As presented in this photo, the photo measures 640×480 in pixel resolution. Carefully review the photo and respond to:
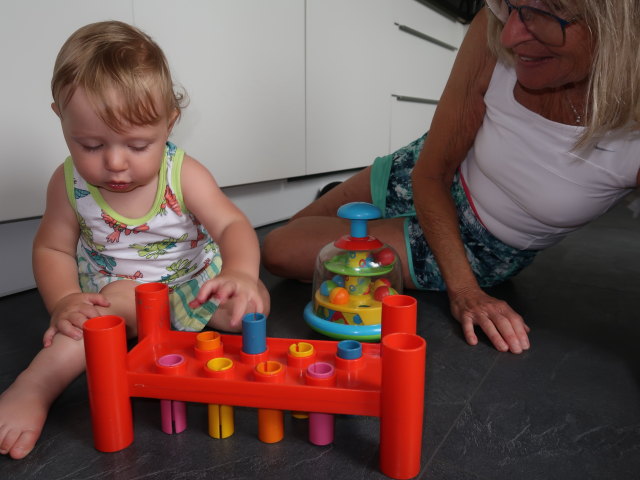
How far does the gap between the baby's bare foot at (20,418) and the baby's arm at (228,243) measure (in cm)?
22

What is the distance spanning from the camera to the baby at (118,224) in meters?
0.65

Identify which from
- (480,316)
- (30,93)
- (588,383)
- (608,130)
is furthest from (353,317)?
(30,93)

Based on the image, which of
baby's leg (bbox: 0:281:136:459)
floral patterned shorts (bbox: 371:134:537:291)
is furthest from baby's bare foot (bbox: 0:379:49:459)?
floral patterned shorts (bbox: 371:134:537:291)

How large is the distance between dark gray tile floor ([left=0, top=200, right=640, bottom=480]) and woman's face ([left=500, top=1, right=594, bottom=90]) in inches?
15.7

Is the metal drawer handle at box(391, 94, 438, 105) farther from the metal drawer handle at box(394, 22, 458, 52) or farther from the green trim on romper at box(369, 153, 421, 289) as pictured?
the green trim on romper at box(369, 153, 421, 289)

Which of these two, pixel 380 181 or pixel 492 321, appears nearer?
pixel 492 321

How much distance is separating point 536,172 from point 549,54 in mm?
235

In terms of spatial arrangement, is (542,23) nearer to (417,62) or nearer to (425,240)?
(425,240)

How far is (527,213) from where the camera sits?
955mm

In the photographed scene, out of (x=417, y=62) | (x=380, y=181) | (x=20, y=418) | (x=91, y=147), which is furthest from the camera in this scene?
(x=417, y=62)

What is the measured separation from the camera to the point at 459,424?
0.62 m

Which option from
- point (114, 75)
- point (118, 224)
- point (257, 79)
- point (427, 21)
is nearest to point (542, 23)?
point (114, 75)

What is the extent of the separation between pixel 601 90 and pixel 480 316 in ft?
1.21

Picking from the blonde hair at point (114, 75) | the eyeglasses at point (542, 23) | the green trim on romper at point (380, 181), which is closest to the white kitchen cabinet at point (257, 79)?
the blonde hair at point (114, 75)
